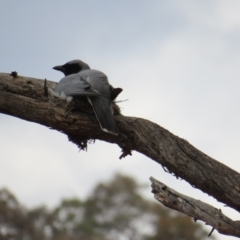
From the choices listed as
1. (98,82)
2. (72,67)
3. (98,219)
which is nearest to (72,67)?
(72,67)

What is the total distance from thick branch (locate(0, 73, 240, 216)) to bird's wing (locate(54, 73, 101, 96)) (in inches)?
6.0

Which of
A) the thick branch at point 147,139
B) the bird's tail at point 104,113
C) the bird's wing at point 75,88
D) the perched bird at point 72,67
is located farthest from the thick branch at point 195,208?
the perched bird at point 72,67

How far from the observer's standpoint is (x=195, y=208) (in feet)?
21.1

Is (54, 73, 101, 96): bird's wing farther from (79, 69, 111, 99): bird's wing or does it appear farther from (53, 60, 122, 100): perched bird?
(53, 60, 122, 100): perched bird

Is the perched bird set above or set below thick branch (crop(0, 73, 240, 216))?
above

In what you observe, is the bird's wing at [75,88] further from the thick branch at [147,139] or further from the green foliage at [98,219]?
the green foliage at [98,219]

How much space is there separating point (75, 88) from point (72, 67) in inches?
65.6

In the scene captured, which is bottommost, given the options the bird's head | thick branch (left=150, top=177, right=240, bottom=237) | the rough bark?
thick branch (left=150, top=177, right=240, bottom=237)

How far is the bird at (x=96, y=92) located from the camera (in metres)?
6.59

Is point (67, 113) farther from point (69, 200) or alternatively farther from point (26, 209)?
point (69, 200)

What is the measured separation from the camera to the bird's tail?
21.4ft

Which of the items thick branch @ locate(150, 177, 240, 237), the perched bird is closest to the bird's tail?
thick branch @ locate(150, 177, 240, 237)

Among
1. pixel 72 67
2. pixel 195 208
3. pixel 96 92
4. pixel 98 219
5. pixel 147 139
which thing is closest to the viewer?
pixel 195 208

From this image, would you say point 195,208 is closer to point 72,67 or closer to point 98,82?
point 98,82
